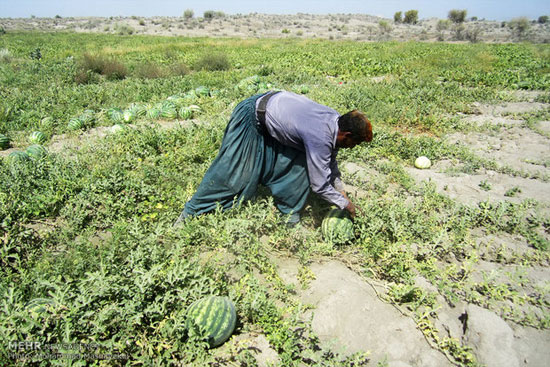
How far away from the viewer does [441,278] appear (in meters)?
2.93

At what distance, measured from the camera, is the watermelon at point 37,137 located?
5.41m

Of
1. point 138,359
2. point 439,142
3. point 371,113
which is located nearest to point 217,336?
point 138,359

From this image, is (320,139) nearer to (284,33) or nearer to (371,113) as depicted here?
(371,113)

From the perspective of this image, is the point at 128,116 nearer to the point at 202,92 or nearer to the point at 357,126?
the point at 202,92

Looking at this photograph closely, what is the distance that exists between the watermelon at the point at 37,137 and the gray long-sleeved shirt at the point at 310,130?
4474 mm

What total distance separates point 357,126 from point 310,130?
39 cm

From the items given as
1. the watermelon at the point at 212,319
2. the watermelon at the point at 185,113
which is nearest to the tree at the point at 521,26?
the watermelon at the point at 185,113

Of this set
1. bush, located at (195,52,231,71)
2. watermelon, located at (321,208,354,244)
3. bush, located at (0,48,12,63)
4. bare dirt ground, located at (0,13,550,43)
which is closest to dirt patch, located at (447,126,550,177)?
watermelon, located at (321,208,354,244)

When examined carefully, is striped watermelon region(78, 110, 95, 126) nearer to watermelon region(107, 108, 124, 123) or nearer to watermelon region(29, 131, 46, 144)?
watermelon region(107, 108, 124, 123)

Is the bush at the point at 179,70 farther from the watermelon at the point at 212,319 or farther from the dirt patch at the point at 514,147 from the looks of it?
the watermelon at the point at 212,319

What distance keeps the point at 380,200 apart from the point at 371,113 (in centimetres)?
319

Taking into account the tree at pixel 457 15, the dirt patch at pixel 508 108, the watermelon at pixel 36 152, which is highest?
the tree at pixel 457 15

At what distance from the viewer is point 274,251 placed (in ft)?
10.7

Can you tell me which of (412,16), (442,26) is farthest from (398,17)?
(442,26)
